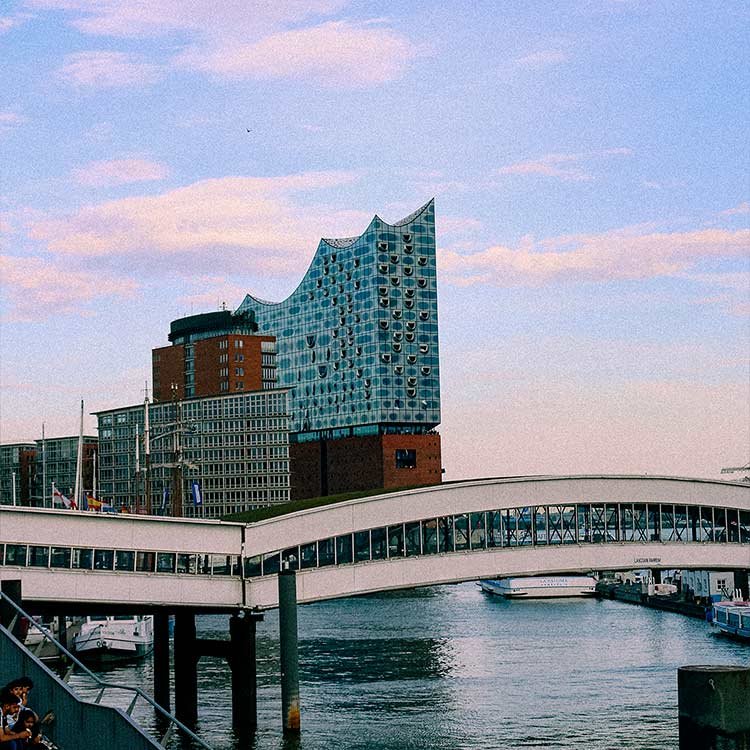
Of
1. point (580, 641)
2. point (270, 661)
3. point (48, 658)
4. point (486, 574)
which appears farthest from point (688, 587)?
point (486, 574)

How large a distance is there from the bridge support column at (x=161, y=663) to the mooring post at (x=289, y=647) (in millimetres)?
8269

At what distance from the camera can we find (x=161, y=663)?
53.4 meters

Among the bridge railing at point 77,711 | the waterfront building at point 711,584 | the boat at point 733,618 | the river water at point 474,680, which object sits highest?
the bridge railing at point 77,711

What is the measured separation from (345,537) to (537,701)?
11869mm

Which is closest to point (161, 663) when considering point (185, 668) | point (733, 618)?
point (185, 668)

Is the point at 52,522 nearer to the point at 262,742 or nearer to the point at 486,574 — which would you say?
the point at 262,742

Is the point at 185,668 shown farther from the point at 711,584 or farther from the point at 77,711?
the point at 711,584

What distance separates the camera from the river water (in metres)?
46.9

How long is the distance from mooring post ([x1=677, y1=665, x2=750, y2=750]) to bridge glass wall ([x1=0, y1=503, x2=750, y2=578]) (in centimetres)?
2063

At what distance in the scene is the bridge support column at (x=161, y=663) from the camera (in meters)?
52.9

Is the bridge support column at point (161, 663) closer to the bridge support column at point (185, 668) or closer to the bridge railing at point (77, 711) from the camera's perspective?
the bridge support column at point (185, 668)

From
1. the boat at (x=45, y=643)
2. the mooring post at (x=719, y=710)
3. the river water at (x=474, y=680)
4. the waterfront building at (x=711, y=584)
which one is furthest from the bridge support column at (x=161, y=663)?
the waterfront building at (x=711, y=584)

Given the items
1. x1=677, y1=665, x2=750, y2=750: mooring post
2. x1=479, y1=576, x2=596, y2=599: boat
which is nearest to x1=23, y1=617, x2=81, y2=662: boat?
x1=677, y1=665, x2=750, y2=750: mooring post

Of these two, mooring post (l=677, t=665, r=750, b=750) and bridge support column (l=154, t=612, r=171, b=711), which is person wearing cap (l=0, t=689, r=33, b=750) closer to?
mooring post (l=677, t=665, r=750, b=750)
